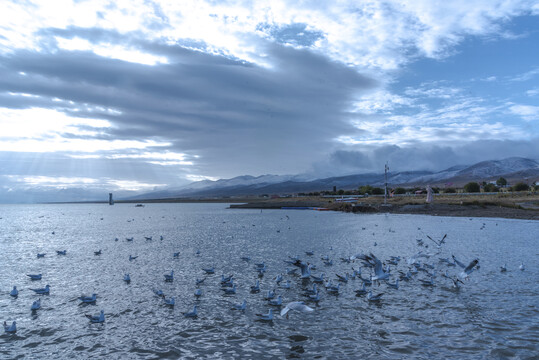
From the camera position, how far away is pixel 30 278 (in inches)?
917

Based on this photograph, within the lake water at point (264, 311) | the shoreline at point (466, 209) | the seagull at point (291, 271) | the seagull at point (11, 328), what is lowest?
the lake water at point (264, 311)

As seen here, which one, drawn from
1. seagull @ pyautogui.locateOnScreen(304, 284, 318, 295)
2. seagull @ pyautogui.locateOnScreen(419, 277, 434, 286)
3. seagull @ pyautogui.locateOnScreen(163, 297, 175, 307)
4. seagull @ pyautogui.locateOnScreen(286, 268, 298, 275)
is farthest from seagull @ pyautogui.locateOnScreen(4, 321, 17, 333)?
seagull @ pyautogui.locateOnScreen(419, 277, 434, 286)

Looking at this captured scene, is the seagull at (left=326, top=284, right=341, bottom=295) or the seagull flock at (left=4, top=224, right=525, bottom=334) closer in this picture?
the seagull flock at (left=4, top=224, right=525, bottom=334)

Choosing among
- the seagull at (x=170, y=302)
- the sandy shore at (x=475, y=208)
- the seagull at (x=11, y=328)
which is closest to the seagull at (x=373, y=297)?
the seagull at (x=170, y=302)

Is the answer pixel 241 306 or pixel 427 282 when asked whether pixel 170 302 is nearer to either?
pixel 241 306

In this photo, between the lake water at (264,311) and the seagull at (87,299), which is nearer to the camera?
the lake water at (264,311)

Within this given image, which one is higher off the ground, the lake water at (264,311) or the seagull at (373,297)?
the seagull at (373,297)

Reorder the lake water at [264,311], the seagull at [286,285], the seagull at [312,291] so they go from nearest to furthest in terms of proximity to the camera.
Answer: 1. the lake water at [264,311]
2. the seagull at [312,291]
3. the seagull at [286,285]

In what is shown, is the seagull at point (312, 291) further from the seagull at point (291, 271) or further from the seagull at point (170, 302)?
the seagull at point (170, 302)

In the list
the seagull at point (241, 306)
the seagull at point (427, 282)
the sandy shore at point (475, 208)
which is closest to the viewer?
the seagull at point (241, 306)

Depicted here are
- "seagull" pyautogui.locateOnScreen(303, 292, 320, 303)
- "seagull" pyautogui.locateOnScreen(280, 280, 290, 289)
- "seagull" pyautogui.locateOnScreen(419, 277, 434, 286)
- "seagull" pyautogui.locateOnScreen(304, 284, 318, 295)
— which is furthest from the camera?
"seagull" pyautogui.locateOnScreen(419, 277, 434, 286)

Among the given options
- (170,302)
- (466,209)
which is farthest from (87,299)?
(466,209)

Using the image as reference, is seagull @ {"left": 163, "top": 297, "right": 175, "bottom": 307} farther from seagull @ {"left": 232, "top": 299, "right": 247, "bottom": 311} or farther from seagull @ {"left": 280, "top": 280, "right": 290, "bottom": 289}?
seagull @ {"left": 280, "top": 280, "right": 290, "bottom": 289}

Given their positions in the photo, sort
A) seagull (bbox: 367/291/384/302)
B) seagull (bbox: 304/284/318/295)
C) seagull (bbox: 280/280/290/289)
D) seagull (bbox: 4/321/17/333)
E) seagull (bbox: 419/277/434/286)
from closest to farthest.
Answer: seagull (bbox: 4/321/17/333), seagull (bbox: 367/291/384/302), seagull (bbox: 304/284/318/295), seagull (bbox: 280/280/290/289), seagull (bbox: 419/277/434/286)
